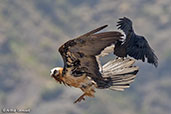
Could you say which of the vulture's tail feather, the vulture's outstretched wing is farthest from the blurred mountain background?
the vulture's outstretched wing

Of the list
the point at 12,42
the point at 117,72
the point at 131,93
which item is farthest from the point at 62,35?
the point at 117,72

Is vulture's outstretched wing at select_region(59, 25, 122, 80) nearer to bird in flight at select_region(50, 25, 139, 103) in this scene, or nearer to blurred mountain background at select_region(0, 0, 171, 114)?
bird in flight at select_region(50, 25, 139, 103)

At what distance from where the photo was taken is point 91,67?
1077 centimetres

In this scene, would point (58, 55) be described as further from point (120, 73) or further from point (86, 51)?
point (86, 51)

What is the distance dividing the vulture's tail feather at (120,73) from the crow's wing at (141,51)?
0.18 meters

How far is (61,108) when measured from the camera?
5475cm

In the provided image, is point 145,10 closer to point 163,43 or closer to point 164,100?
point 163,43

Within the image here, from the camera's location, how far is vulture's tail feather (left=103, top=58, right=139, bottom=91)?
1145cm

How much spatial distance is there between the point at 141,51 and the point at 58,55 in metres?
47.0

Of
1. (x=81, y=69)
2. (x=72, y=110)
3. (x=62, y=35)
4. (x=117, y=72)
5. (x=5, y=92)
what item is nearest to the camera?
(x=81, y=69)

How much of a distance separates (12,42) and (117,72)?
50884mm

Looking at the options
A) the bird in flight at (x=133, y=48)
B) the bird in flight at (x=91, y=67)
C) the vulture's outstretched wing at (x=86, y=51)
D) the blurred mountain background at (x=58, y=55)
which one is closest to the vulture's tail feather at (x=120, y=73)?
the bird in flight at (x=91, y=67)

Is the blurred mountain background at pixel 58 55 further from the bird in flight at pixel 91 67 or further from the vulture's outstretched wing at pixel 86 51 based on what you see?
the vulture's outstretched wing at pixel 86 51

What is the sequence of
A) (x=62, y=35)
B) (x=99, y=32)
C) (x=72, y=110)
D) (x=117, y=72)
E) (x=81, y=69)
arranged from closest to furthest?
(x=99, y=32)
(x=81, y=69)
(x=117, y=72)
(x=72, y=110)
(x=62, y=35)
